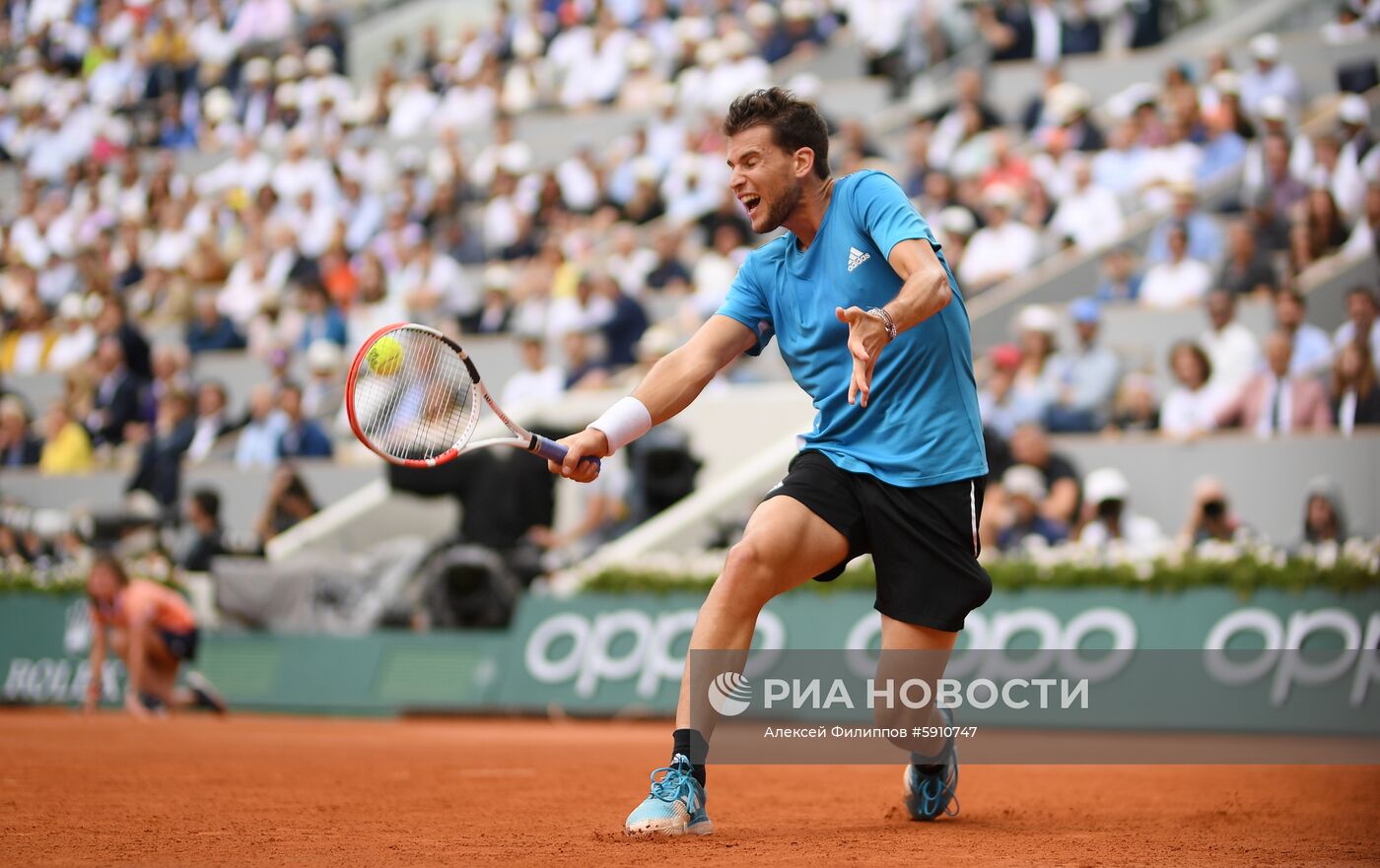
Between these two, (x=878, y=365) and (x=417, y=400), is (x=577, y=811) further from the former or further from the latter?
(x=878, y=365)

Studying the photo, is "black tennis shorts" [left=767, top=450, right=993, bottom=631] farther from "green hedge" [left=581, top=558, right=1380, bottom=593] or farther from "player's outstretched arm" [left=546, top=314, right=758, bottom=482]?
"green hedge" [left=581, top=558, right=1380, bottom=593]

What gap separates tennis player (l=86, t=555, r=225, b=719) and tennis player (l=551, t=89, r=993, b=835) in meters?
8.69

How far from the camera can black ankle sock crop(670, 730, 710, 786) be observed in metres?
5.50

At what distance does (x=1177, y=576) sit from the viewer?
36.8 ft

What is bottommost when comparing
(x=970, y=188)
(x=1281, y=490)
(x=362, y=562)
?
(x=362, y=562)

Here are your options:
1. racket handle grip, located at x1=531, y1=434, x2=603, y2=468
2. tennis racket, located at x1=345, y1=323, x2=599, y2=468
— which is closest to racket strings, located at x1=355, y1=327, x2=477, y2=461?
tennis racket, located at x1=345, y1=323, x2=599, y2=468

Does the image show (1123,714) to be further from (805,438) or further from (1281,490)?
(805,438)

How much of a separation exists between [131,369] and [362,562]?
21.6 ft

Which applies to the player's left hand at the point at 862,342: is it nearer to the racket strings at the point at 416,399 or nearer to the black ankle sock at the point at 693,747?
the black ankle sock at the point at 693,747

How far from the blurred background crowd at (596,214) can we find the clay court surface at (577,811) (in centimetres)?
428

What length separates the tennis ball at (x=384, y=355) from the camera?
5.89 meters

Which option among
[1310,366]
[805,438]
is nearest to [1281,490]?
[1310,366]

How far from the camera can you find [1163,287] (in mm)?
14719

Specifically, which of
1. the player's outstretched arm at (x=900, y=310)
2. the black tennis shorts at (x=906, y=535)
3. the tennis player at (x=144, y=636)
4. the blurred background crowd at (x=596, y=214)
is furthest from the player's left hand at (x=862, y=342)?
the tennis player at (x=144, y=636)
